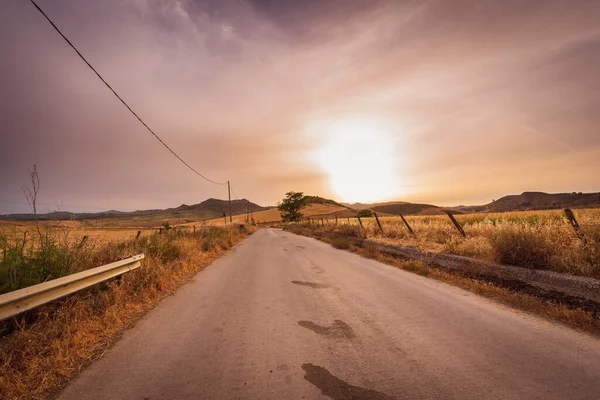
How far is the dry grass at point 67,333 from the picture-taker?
115 inches

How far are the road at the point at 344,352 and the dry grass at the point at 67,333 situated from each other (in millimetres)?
265

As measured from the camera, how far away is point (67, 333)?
12.3 ft

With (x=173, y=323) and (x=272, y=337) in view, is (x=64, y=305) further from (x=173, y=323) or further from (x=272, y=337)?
(x=272, y=337)

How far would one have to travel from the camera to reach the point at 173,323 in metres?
4.64

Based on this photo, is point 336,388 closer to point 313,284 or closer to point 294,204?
point 313,284

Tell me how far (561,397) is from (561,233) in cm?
744

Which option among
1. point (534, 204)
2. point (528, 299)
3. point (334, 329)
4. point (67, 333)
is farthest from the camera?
point (534, 204)

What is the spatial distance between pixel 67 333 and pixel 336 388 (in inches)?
138

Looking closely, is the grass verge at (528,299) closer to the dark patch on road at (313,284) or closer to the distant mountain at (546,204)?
the dark patch on road at (313,284)

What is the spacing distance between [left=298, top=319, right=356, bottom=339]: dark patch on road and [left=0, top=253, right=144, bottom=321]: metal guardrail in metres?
3.44

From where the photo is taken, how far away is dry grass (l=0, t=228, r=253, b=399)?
115 inches

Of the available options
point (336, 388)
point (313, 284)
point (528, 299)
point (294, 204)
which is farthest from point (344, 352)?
point (294, 204)

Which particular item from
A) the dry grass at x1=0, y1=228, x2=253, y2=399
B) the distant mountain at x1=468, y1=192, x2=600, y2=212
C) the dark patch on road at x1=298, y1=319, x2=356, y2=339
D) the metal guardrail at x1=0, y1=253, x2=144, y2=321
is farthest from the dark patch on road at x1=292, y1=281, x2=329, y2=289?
the distant mountain at x1=468, y1=192, x2=600, y2=212

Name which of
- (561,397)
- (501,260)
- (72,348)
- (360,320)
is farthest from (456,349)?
(501,260)
